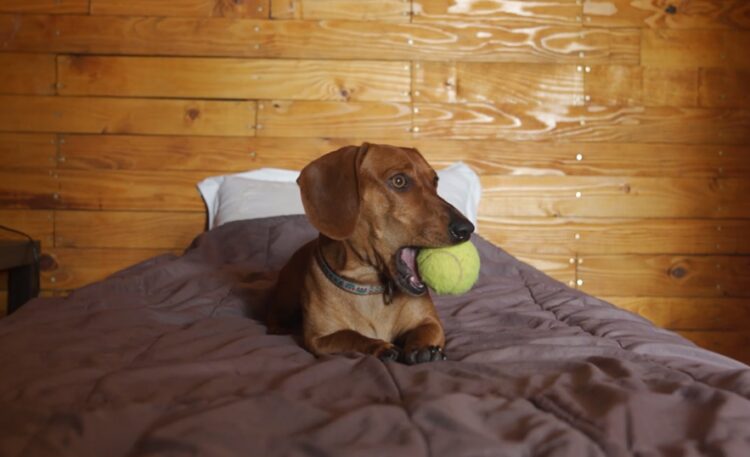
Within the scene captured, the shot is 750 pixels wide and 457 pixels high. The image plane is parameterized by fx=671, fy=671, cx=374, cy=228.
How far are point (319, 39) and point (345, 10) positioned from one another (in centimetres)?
16

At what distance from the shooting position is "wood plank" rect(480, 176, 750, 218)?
9.18 ft

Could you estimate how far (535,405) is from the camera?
0.95 meters

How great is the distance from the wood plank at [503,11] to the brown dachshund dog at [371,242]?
1359mm

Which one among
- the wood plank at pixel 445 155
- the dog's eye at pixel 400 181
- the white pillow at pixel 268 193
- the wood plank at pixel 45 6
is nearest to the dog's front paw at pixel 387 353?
the dog's eye at pixel 400 181

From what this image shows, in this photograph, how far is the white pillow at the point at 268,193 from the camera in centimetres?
247

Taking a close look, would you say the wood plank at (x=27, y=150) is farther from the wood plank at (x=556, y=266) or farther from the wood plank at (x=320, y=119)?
the wood plank at (x=556, y=266)

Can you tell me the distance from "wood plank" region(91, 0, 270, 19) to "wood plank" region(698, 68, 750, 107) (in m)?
1.85

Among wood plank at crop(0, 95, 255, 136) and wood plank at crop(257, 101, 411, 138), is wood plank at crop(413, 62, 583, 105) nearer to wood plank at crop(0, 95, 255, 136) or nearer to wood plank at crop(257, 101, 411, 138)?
wood plank at crop(257, 101, 411, 138)

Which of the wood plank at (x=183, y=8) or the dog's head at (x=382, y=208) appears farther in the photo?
the wood plank at (x=183, y=8)

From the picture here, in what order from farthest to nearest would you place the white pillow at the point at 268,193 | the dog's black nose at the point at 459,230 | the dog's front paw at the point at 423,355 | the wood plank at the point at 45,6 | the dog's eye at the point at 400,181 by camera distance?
the wood plank at the point at 45,6
the white pillow at the point at 268,193
the dog's eye at the point at 400,181
the dog's black nose at the point at 459,230
the dog's front paw at the point at 423,355

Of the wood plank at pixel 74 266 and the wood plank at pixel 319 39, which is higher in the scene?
the wood plank at pixel 319 39

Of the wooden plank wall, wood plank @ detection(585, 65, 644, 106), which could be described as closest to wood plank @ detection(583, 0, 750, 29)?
the wooden plank wall

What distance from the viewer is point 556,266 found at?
2.82m

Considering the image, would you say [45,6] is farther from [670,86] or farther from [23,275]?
[670,86]
